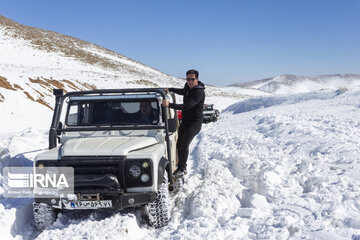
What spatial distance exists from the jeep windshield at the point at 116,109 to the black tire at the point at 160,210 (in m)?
1.24

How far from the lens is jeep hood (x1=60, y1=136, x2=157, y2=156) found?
13.0 ft

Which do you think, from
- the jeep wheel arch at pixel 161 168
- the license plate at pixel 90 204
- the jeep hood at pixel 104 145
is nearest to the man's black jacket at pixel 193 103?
the jeep hood at pixel 104 145

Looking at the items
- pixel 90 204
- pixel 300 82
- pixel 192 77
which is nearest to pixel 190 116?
pixel 192 77

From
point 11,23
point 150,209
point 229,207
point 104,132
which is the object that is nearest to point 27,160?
point 104,132

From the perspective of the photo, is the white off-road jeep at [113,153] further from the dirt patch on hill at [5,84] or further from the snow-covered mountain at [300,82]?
the snow-covered mountain at [300,82]

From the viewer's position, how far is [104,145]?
13.8ft

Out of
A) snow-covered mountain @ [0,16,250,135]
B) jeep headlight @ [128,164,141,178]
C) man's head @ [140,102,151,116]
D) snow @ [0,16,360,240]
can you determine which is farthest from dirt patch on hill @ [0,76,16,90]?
jeep headlight @ [128,164,141,178]

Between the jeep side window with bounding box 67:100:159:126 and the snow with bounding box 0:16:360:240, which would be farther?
the jeep side window with bounding box 67:100:159:126

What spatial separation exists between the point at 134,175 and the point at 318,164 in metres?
4.02

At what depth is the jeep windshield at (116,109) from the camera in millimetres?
5004

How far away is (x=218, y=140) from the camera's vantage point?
1138 centimetres

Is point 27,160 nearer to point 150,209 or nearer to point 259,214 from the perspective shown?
point 150,209

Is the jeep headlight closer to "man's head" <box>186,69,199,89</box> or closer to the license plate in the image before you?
the license plate

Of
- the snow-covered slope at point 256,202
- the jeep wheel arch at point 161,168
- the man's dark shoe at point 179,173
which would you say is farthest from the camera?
the man's dark shoe at point 179,173
